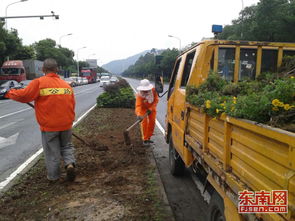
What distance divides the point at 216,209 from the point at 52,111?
2.79 metres

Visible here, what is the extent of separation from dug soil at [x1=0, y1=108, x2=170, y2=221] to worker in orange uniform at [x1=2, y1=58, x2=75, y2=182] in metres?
0.34

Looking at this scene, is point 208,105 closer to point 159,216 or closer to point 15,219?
point 159,216

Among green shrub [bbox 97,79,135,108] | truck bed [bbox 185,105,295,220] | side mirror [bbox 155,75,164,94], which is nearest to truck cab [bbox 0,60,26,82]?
green shrub [bbox 97,79,135,108]

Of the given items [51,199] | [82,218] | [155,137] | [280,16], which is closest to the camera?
[82,218]

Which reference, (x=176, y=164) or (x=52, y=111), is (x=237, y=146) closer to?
(x=176, y=164)

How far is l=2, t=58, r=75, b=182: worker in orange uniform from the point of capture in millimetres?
4328

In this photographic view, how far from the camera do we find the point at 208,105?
2678 millimetres

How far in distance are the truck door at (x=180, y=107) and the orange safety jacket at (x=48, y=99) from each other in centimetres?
161

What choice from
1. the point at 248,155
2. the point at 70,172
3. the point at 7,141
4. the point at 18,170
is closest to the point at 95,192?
the point at 70,172

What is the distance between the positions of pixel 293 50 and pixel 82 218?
352 cm

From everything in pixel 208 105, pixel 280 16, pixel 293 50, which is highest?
pixel 280 16

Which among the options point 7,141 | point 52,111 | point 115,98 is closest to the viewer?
point 52,111

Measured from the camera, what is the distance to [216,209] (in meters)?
2.55

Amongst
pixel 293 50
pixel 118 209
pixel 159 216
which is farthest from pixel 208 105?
pixel 293 50
